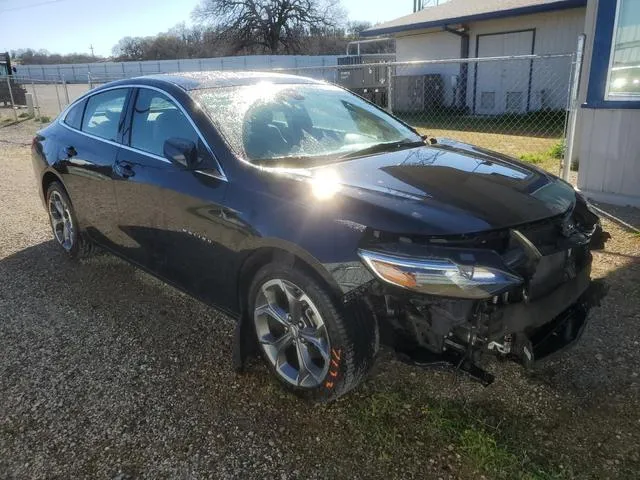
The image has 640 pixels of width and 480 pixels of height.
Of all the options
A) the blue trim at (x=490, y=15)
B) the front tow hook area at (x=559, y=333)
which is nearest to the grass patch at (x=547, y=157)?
the front tow hook area at (x=559, y=333)

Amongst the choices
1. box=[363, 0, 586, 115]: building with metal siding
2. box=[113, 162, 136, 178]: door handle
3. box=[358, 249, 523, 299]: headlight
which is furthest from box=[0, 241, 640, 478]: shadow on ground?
box=[363, 0, 586, 115]: building with metal siding

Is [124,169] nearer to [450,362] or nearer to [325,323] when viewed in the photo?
[325,323]

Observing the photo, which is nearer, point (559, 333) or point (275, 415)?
point (559, 333)

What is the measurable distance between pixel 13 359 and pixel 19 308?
84 centimetres

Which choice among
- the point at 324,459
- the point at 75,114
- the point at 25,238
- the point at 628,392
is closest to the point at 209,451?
the point at 324,459

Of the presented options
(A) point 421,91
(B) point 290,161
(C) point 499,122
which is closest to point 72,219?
(B) point 290,161

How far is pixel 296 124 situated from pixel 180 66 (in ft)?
126

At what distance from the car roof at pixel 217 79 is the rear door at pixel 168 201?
14 centimetres

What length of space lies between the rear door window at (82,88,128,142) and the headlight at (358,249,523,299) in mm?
2606

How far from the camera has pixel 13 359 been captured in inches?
133

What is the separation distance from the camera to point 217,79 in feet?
12.0

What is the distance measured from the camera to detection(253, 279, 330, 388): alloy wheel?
2.65m

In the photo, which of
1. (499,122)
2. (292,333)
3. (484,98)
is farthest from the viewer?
(484,98)

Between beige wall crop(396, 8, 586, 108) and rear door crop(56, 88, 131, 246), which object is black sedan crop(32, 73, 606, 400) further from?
beige wall crop(396, 8, 586, 108)
